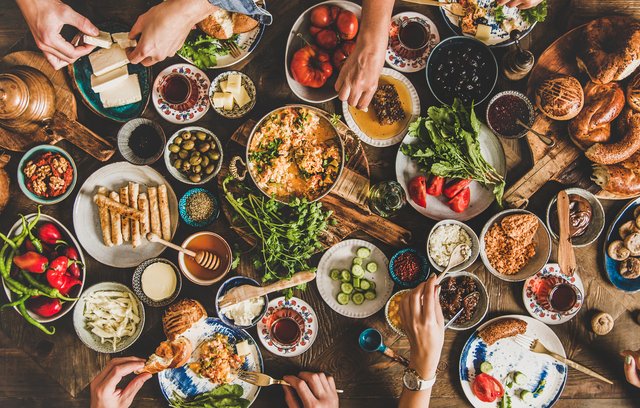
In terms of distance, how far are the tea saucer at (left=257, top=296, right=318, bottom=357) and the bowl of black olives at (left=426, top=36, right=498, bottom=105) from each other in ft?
5.36

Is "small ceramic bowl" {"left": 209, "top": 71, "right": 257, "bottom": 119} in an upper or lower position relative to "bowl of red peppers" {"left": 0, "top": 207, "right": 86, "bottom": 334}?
upper

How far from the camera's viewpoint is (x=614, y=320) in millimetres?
3062

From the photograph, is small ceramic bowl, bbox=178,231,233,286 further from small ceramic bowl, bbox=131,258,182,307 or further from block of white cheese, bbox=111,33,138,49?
block of white cheese, bbox=111,33,138,49

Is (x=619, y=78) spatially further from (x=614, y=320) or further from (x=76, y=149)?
(x=76, y=149)

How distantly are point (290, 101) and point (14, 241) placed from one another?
198cm

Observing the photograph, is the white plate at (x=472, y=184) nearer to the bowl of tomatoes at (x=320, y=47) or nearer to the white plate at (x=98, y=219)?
the bowl of tomatoes at (x=320, y=47)

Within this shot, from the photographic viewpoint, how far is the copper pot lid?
2.71 meters

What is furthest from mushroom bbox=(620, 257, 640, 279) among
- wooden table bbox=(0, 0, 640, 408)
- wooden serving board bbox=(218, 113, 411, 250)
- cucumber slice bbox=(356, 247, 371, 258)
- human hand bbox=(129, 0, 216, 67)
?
human hand bbox=(129, 0, 216, 67)

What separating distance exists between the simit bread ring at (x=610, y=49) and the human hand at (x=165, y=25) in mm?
2378

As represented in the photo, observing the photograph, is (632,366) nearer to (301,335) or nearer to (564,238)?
(564,238)

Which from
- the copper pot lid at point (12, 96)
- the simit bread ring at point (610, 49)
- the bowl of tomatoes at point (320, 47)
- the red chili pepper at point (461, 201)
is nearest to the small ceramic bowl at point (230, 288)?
the bowl of tomatoes at point (320, 47)

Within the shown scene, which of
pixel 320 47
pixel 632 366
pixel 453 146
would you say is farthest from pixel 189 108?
pixel 632 366

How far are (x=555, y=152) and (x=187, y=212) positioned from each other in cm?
245

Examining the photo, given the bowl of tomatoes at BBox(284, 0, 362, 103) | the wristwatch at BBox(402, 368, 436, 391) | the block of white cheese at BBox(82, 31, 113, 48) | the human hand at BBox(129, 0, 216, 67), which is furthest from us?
the bowl of tomatoes at BBox(284, 0, 362, 103)
